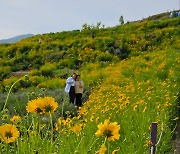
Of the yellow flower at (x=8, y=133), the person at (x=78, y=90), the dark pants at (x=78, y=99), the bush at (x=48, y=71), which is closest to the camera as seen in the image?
the yellow flower at (x=8, y=133)

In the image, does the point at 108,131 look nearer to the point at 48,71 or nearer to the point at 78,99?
the point at 78,99

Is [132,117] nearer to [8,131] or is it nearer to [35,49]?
[8,131]

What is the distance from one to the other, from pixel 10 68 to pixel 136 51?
18.6ft

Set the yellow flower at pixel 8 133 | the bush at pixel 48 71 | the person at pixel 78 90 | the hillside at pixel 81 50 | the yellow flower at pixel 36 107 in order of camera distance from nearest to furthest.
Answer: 1. the yellow flower at pixel 8 133
2. the yellow flower at pixel 36 107
3. the person at pixel 78 90
4. the bush at pixel 48 71
5. the hillside at pixel 81 50

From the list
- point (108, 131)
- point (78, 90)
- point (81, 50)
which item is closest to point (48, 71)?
point (81, 50)

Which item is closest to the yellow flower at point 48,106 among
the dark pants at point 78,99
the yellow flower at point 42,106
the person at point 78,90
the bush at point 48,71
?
the yellow flower at point 42,106

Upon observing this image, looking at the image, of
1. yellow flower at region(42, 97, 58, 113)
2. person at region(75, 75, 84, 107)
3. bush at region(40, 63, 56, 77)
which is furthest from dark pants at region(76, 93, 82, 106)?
yellow flower at region(42, 97, 58, 113)

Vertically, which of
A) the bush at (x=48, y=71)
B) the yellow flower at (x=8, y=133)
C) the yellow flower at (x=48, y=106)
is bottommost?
the bush at (x=48, y=71)

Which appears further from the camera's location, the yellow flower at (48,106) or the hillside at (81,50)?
the hillside at (81,50)

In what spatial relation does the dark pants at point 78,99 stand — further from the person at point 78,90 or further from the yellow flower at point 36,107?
the yellow flower at point 36,107

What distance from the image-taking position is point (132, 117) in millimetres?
5324

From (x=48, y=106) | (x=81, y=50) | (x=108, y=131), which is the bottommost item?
(x=81, y=50)

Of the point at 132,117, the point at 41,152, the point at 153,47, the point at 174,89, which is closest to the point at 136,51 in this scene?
the point at 153,47

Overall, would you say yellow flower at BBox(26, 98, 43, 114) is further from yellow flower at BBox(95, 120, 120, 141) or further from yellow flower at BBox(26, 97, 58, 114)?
yellow flower at BBox(95, 120, 120, 141)
